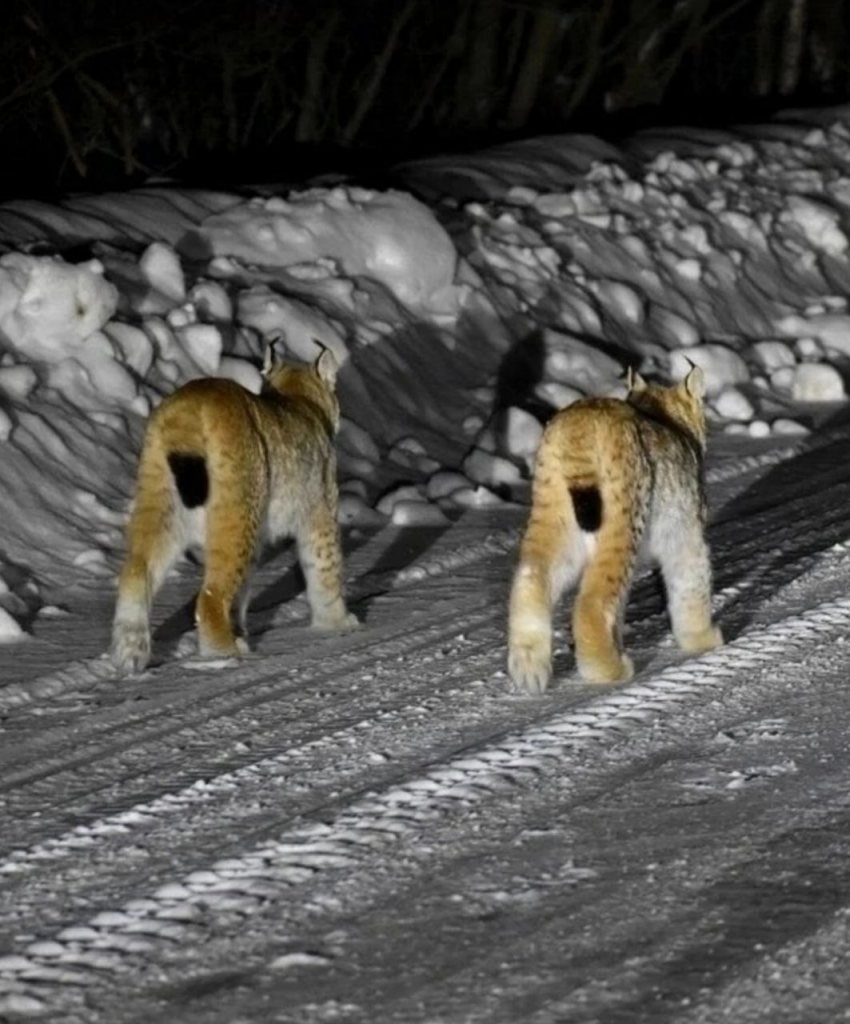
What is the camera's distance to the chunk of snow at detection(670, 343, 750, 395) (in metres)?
14.3

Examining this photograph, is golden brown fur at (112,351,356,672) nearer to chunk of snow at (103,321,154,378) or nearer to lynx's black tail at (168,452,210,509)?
lynx's black tail at (168,452,210,509)

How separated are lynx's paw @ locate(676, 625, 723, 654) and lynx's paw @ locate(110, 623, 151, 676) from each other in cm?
184

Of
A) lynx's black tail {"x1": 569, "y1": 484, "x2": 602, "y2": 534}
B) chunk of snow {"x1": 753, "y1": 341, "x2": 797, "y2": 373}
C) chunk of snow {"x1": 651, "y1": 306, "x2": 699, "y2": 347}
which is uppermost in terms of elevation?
lynx's black tail {"x1": 569, "y1": 484, "x2": 602, "y2": 534}

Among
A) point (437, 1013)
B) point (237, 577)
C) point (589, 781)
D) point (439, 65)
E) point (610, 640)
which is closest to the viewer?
point (437, 1013)

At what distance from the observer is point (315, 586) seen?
30.1 ft

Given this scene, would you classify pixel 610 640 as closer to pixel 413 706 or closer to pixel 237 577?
pixel 413 706

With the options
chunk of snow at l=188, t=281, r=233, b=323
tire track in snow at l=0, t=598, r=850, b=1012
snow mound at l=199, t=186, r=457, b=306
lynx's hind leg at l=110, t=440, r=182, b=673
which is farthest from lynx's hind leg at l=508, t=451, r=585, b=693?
snow mound at l=199, t=186, r=457, b=306

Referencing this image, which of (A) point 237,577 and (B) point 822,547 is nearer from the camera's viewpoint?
(A) point 237,577

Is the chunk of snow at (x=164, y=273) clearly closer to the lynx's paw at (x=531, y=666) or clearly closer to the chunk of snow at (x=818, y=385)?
the chunk of snow at (x=818, y=385)

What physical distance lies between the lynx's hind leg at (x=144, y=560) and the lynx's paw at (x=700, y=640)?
1801mm

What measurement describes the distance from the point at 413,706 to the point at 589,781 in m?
1.18

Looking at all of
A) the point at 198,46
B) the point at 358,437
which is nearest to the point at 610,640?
the point at 358,437

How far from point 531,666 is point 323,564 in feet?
4.87

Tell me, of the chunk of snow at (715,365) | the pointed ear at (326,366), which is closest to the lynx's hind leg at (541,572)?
the pointed ear at (326,366)
